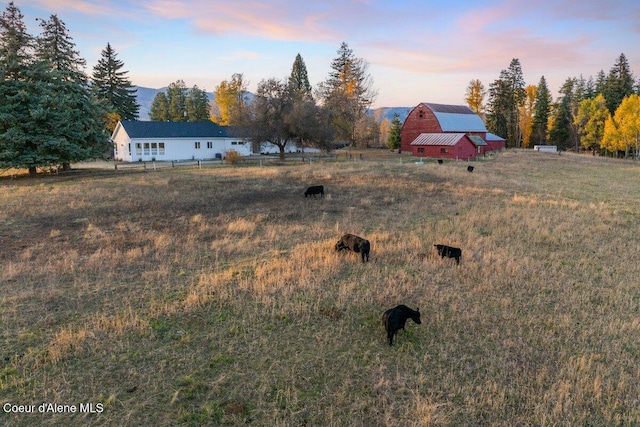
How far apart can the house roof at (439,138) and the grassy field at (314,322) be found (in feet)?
114

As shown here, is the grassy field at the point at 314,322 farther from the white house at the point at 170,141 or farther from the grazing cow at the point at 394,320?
the white house at the point at 170,141

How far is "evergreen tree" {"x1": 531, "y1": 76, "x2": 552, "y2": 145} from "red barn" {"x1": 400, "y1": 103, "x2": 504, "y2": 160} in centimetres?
2176

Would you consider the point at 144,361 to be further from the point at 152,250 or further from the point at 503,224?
Answer: the point at 503,224

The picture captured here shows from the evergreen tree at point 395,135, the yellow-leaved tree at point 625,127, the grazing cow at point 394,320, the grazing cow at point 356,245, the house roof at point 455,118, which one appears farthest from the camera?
the evergreen tree at point 395,135

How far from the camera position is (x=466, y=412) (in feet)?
16.2

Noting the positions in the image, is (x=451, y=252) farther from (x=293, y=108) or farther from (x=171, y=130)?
(x=171, y=130)

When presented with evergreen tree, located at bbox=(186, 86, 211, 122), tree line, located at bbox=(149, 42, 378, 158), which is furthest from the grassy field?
evergreen tree, located at bbox=(186, 86, 211, 122)

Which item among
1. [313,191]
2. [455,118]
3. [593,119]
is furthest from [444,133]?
[313,191]

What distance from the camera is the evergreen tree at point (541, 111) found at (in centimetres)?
7969

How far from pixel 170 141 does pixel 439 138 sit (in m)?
36.8

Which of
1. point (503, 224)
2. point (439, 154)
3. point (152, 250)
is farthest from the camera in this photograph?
point (439, 154)

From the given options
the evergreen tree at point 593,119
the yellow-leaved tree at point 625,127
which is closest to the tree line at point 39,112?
the yellow-leaved tree at point 625,127

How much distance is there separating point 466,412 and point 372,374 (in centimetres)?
141

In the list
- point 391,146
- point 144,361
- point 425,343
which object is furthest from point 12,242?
point 391,146
